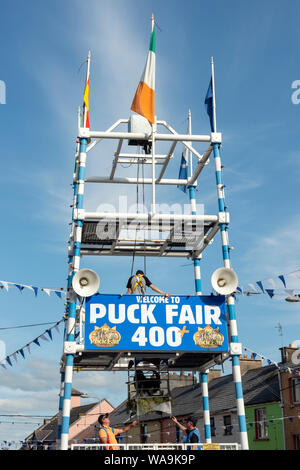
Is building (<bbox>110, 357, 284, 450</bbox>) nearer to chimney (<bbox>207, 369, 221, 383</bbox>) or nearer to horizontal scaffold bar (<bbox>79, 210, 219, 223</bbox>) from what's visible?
chimney (<bbox>207, 369, 221, 383</bbox>)

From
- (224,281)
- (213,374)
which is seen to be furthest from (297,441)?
(224,281)

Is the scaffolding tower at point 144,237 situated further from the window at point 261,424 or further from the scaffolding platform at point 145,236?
the window at point 261,424

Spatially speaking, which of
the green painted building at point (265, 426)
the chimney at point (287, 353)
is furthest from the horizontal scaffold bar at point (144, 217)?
the chimney at point (287, 353)

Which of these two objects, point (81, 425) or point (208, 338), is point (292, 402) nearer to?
point (208, 338)

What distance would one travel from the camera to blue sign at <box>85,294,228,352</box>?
1477 centimetres

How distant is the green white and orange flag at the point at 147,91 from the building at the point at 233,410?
71.4ft

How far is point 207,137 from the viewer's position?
1703cm

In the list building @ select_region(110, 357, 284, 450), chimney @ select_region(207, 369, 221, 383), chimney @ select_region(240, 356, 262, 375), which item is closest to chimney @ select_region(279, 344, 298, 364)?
building @ select_region(110, 357, 284, 450)

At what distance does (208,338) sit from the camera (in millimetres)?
15141

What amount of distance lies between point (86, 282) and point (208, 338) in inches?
144

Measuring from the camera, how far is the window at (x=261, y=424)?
3988cm
